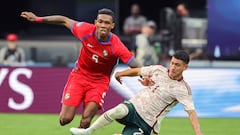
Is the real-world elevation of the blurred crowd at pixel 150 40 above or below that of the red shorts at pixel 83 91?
below

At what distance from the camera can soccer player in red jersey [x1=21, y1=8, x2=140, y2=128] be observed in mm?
12227

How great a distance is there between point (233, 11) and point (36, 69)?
5.09m

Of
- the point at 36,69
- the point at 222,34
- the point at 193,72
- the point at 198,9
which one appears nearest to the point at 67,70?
the point at 36,69

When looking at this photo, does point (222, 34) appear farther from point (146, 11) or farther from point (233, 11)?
point (146, 11)

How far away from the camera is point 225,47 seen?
65.2 feet

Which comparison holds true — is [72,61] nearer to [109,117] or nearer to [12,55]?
[12,55]

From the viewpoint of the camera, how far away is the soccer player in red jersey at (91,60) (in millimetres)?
12227

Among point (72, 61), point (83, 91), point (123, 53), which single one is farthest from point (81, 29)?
point (72, 61)

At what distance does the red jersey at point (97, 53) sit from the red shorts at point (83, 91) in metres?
0.09

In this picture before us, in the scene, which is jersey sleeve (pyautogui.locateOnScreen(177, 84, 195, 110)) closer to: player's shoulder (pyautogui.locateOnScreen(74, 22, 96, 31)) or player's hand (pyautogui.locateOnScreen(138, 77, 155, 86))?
player's hand (pyautogui.locateOnScreen(138, 77, 155, 86))

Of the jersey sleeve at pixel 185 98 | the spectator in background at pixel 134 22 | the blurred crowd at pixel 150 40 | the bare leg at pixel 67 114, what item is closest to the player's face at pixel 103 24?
the bare leg at pixel 67 114

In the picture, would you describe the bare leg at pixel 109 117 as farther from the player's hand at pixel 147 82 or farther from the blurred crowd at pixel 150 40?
the blurred crowd at pixel 150 40

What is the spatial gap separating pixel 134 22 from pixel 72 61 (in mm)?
1864

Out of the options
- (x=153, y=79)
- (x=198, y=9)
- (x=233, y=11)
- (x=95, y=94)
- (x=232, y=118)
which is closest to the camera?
(x=153, y=79)
